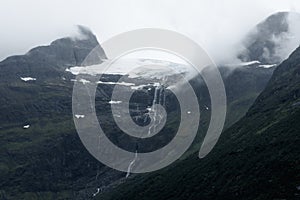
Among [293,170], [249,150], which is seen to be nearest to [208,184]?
[249,150]

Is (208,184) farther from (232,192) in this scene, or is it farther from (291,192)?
(291,192)

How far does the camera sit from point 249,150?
192250 mm

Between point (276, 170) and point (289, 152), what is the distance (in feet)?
43.1

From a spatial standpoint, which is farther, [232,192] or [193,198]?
[193,198]

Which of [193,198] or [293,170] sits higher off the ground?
[293,170]

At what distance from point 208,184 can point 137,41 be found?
6035cm

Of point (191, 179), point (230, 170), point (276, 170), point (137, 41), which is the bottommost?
point (191, 179)

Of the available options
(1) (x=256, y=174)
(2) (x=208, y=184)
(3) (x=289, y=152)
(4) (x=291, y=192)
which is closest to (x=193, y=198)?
(2) (x=208, y=184)

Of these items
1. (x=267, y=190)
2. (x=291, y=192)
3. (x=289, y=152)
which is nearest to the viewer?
(x=291, y=192)

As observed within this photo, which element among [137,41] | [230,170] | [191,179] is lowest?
[191,179]

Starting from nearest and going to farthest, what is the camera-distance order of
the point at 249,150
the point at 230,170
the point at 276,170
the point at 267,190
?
the point at 267,190, the point at 276,170, the point at 230,170, the point at 249,150

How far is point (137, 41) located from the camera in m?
151

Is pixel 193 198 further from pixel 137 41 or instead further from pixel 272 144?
pixel 137 41

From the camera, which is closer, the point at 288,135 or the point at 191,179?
the point at 288,135
